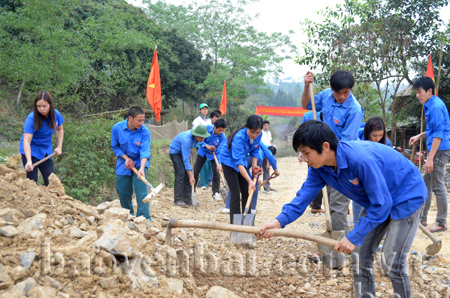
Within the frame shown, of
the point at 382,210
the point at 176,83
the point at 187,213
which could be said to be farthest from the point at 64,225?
the point at 176,83

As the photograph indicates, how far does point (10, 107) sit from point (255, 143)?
11.0 metres

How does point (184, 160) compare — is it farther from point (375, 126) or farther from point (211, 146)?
point (375, 126)

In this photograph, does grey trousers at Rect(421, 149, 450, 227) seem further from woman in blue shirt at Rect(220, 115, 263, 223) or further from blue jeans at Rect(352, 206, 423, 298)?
blue jeans at Rect(352, 206, 423, 298)

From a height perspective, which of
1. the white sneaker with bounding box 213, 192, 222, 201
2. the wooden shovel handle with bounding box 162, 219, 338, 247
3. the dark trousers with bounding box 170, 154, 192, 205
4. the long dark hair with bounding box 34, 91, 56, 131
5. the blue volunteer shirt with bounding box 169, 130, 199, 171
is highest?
the long dark hair with bounding box 34, 91, 56, 131

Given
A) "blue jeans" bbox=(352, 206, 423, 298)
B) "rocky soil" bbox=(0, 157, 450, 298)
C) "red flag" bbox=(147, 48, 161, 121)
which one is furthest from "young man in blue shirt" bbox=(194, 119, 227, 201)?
"blue jeans" bbox=(352, 206, 423, 298)

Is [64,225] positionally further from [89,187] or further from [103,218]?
[89,187]

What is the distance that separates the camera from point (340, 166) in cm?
221

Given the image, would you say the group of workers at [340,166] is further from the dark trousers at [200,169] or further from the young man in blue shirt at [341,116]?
the dark trousers at [200,169]

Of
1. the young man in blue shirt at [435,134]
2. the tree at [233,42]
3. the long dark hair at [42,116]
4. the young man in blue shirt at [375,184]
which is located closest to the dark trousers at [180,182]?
the long dark hair at [42,116]

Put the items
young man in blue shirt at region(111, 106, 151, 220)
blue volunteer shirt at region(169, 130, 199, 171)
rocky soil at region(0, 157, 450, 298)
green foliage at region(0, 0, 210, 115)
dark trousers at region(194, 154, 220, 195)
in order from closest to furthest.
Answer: rocky soil at region(0, 157, 450, 298)
young man in blue shirt at region(111, 106, 151, 220)
blue volunteer shirt at region(169, 130, 199, 171)
dark trousers at region(194, 154, 220, 195)
green foliage at region(0, 0, 210, 115)

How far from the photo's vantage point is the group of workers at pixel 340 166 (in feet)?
7.29

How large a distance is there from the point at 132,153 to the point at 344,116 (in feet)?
8.21

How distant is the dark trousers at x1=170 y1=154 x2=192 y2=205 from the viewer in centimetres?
660

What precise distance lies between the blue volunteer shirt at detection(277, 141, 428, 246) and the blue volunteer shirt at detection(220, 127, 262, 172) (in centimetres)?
203
